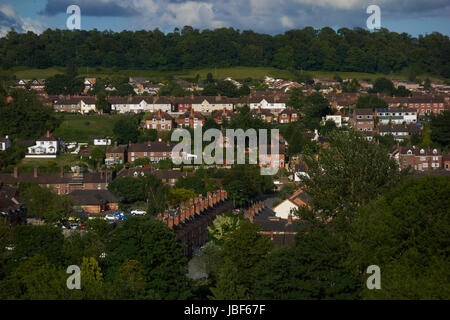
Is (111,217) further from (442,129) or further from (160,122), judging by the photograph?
(442,129)

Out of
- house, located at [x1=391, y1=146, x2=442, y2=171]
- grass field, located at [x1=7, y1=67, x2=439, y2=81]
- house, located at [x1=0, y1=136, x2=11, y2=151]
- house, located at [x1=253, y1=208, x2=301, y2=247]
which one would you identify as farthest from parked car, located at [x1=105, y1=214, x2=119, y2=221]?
grass field, located at [x1=7, y1=67, x2=439, y2=81]

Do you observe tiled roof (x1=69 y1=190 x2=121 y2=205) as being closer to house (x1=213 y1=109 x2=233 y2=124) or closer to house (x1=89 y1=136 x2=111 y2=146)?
house (x1=89 y1=136 x2=111 y2=146)

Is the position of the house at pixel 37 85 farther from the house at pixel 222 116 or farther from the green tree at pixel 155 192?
the green tree at pixel 155 192

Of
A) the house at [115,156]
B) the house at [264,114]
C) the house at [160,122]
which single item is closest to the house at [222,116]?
the house at [264,114]

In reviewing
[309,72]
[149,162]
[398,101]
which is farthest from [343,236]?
[309,72]

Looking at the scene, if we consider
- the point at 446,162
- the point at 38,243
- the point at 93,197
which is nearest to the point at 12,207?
the point at 93,197

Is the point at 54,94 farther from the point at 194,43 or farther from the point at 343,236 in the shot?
the point at 343,236
